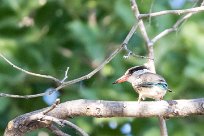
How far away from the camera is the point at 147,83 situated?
1526 mm

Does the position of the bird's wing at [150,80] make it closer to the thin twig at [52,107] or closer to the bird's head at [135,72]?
the bird's head at [135,72]

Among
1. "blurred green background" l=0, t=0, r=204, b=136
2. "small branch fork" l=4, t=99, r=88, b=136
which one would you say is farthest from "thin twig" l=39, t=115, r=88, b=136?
"blurred green background" l=0, t=0, r=204, b=136

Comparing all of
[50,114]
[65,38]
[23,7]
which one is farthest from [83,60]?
[50,114]

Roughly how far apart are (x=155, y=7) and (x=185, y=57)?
0.94 feet

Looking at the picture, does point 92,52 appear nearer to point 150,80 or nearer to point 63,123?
point 150,80

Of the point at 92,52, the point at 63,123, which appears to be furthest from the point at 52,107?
the point at 92,52

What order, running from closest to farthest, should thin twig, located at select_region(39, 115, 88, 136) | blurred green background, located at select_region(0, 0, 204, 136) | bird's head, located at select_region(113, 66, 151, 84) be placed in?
thin twig, located at select_region(39, 115, 88, 136), bird's head, located at select_region(113, 66, 151, 84), blurred green background, located at select_region(0, 0, 204, 136)

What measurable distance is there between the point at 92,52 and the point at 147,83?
4.02 ft

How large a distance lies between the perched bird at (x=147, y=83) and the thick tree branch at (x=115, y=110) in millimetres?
33

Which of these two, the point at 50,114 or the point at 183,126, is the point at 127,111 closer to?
the point at 50,114

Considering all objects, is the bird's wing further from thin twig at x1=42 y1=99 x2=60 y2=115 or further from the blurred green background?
the blurred green background

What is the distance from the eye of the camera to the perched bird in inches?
59.1

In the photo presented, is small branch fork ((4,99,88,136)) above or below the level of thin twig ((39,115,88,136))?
above

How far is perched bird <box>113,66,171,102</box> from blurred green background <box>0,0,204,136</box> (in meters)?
0.87
